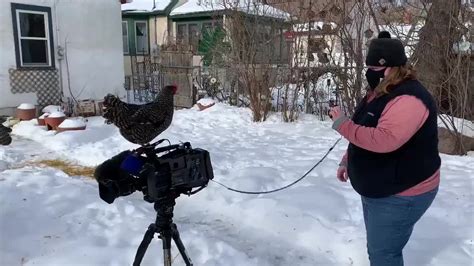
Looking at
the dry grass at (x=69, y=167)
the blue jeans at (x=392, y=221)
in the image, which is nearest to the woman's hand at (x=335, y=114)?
the blue jeans at (x=392, y=221)

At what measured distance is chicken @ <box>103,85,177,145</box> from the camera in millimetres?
2398

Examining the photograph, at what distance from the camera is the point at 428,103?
1976mm

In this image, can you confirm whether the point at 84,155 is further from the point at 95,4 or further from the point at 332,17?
the point at 95,4

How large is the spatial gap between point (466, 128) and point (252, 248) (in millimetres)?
4510

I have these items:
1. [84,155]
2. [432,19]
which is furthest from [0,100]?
[432,19]

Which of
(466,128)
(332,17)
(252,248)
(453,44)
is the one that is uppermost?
(332,17)

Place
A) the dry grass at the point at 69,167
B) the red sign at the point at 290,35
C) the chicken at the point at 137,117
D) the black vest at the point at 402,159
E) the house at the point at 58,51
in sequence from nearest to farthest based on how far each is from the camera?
1. the black vest at the point at 402,159
2. the chicken at the point at 137,117
3. the dry grass at the point at 69,167
4. the red sign at the point at 290,35
5. the house at the point at 58,51

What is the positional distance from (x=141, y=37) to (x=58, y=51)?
9.35 meters

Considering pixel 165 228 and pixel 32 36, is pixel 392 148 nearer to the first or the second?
pixel 165 228

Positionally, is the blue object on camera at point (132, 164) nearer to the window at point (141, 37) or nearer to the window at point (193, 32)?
the window at point (193, 32)

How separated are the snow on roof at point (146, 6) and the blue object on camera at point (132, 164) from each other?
1773 centimetres

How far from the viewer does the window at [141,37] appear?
1925cm

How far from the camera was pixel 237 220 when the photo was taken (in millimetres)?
3838

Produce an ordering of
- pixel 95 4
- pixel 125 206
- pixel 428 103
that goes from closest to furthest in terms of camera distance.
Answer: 1. pixel 428 103
2. pixel 125 206
3. pixel 95 4
